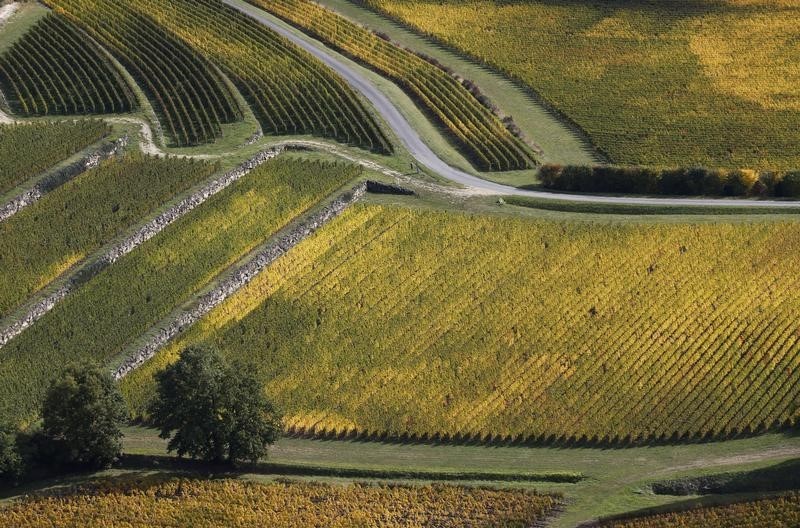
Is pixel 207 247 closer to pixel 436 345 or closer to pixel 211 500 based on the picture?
pixel 436 345

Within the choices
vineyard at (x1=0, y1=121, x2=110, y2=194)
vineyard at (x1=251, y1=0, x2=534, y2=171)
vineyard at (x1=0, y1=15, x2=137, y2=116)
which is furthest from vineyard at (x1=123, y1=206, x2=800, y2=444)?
vineyard at (x1=0, y1=15, x2=137, y2=116)

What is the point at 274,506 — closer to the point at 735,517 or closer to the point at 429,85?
the point at 735,517

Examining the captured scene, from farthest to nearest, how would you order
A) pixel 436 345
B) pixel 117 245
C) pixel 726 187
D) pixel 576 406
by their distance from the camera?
pixel 726 187, pixel 117 245, pixel 436 345, pixel 576 406

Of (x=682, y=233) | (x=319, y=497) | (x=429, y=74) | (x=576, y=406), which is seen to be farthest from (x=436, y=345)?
(x=429, y=74)

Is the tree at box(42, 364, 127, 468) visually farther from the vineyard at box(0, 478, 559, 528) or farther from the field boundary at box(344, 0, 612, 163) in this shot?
the field boundary at box(344, 0, 612, 163)

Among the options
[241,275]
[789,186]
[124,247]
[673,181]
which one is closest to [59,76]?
[124,247]

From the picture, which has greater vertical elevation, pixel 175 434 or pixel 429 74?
pixel 429 74

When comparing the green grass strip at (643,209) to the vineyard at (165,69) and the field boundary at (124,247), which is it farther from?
the vineyard at (165,69)
